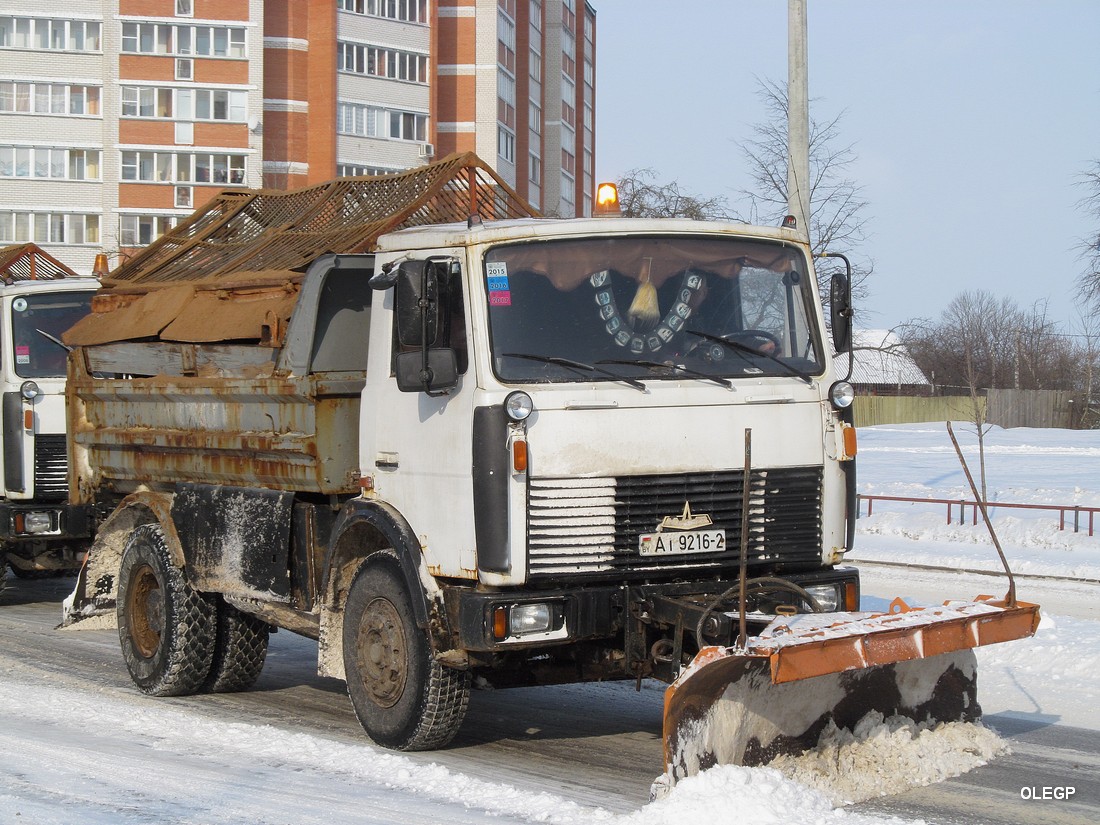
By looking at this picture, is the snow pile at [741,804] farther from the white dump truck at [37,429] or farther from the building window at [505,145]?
the building window at [505,145]

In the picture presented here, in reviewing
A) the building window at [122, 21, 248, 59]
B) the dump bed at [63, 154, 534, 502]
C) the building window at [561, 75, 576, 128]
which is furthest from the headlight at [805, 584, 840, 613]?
the building window at [561, 75, 576, 128]

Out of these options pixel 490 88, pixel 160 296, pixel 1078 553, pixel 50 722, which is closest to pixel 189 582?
pixel 50 722

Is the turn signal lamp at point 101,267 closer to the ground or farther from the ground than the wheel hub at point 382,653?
farther from the ground

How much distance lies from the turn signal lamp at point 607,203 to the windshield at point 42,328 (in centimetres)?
622

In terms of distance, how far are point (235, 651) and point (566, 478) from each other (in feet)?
11.5

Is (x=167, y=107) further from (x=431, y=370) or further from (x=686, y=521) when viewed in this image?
(x=686, y=521)

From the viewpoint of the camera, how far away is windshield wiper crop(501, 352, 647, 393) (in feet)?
20.0

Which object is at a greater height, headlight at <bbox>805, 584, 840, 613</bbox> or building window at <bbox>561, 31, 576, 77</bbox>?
building window at <bbox>561, 31, 576, 77</bbox>

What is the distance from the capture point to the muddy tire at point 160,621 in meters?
8.35

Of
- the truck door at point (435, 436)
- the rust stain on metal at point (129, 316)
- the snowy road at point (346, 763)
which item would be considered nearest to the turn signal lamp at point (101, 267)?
the rust stain on metal at point (129, 316)

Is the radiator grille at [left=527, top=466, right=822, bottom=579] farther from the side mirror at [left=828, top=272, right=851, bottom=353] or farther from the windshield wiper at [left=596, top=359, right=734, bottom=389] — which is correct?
the side mirror at [left=828, top=272, right=851, bottom=353]

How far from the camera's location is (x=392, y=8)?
Result: 205 ft

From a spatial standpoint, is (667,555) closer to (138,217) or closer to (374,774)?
(374,774)

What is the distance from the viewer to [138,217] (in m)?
58.8
